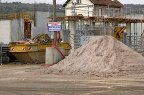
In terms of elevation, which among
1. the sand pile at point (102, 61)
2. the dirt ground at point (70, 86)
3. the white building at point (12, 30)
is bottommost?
the dirt ground at point (70, 86)

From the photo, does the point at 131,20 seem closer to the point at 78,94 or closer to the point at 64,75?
the point at 64,75

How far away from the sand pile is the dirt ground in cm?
130

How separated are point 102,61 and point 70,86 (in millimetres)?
6082

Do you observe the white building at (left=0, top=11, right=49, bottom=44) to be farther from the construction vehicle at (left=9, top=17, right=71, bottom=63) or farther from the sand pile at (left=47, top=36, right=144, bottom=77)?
the sand pile at (left=47, top=36, right=144, bottom=77)

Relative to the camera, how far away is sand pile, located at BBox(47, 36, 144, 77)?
2370cm

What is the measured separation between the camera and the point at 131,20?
52.3 meters

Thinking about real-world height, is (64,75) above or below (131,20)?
below

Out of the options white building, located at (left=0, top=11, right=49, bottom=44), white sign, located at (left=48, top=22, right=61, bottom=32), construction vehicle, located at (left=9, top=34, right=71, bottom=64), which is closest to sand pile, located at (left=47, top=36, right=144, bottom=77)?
white sign, located at (left=48, top=22, right=61, bottom=32)

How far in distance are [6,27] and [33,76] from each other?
25591 mm

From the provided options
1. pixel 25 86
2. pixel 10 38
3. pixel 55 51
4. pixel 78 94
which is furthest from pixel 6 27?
pixel 78 94

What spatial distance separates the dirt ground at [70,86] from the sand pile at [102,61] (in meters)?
1.30

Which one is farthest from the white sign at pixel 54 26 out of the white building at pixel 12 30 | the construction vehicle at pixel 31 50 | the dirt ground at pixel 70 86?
the white building at pixel 12 30

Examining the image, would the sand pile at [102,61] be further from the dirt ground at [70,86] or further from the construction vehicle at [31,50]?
the construction vehicle at [31,50]

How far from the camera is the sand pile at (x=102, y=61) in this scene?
77.8 feet
